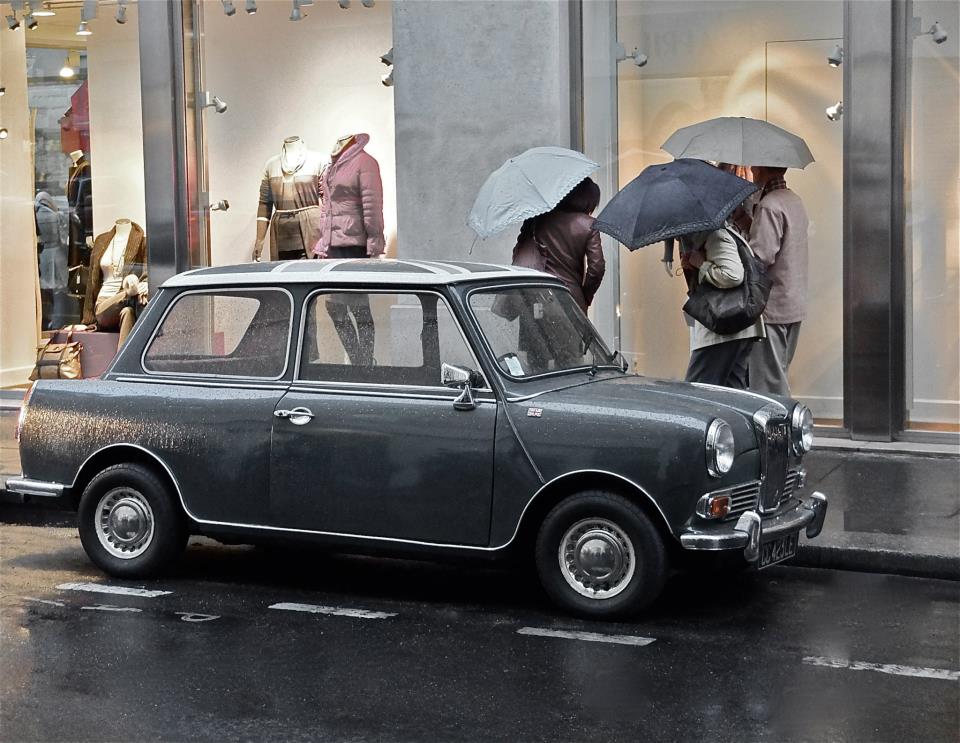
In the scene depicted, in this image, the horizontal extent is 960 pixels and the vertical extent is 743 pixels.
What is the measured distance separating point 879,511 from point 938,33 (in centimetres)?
429

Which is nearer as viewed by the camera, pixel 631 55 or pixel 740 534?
pixel 740 534

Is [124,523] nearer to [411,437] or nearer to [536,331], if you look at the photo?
[411,437]

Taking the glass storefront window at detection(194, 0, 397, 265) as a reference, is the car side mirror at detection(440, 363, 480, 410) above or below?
below

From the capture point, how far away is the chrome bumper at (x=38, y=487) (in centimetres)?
769

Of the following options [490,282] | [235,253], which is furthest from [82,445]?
[235,253]

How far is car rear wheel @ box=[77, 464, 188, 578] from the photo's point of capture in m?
7.48

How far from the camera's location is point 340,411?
7105 millimetres

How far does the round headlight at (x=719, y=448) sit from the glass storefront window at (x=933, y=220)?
5.23 metres

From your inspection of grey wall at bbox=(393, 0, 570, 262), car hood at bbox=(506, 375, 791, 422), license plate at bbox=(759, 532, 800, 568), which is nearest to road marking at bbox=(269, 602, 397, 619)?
car hood at bbox=(506, 375, 791, 422)

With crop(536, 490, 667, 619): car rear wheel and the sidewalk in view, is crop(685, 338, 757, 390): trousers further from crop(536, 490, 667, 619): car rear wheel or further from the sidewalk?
crop(536, 490, 667, 619): car rear wheel

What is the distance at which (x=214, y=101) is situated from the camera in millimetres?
13984

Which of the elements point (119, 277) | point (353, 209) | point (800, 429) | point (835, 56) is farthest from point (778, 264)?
point (119, 277)

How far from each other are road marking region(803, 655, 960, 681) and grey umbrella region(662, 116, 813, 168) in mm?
5032

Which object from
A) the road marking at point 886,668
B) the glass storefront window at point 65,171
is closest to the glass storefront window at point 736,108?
the glass storefront window at point 65,171
